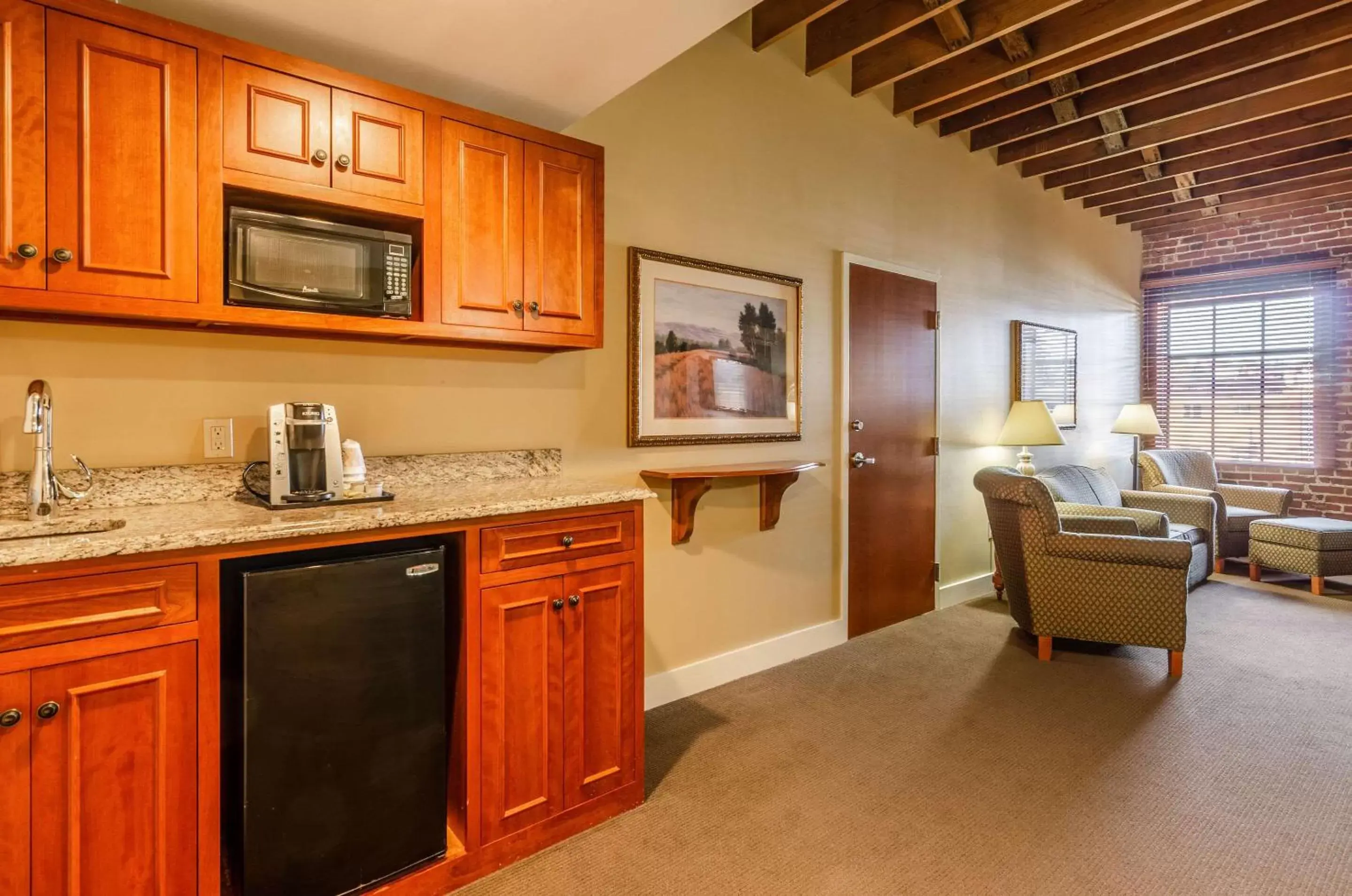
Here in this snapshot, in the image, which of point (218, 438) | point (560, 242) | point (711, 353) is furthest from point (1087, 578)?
point (218, 438)

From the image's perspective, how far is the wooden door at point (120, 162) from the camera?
1522mm

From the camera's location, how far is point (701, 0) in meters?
1.88

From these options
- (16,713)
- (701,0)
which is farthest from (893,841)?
(701,0)

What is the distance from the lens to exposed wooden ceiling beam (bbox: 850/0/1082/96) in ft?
9.65

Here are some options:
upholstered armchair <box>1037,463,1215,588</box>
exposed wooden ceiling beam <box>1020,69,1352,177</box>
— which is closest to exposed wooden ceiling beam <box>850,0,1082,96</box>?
exposed wooden ceiling beam <box>1020,69,1352,177</box>

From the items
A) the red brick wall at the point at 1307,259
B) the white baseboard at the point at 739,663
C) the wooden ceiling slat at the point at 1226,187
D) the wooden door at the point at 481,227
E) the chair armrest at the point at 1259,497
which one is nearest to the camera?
the wooden door at the point at 481,227

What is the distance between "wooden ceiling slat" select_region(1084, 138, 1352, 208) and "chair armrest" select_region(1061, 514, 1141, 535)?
2795 millimetres

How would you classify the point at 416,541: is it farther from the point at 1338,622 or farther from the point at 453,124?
the point at 1338,622

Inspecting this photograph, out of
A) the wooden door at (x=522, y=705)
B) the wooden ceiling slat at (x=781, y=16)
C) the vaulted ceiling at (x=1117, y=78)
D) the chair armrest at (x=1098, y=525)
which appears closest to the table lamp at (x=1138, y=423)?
the vaulted ceiling at (x=1117, y=78)

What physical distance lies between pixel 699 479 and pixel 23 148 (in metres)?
2.21

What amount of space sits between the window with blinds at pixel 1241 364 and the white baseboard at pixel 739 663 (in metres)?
4.80

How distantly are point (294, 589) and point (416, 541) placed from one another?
0.33m

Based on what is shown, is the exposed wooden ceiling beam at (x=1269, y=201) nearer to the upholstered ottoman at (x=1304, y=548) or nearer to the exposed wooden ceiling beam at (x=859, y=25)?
the upholstered ottoman at (x=1304, y=548)

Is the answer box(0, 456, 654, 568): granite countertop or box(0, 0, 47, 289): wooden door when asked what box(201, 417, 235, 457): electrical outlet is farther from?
box(0, 0, 47, 289): wooden door
